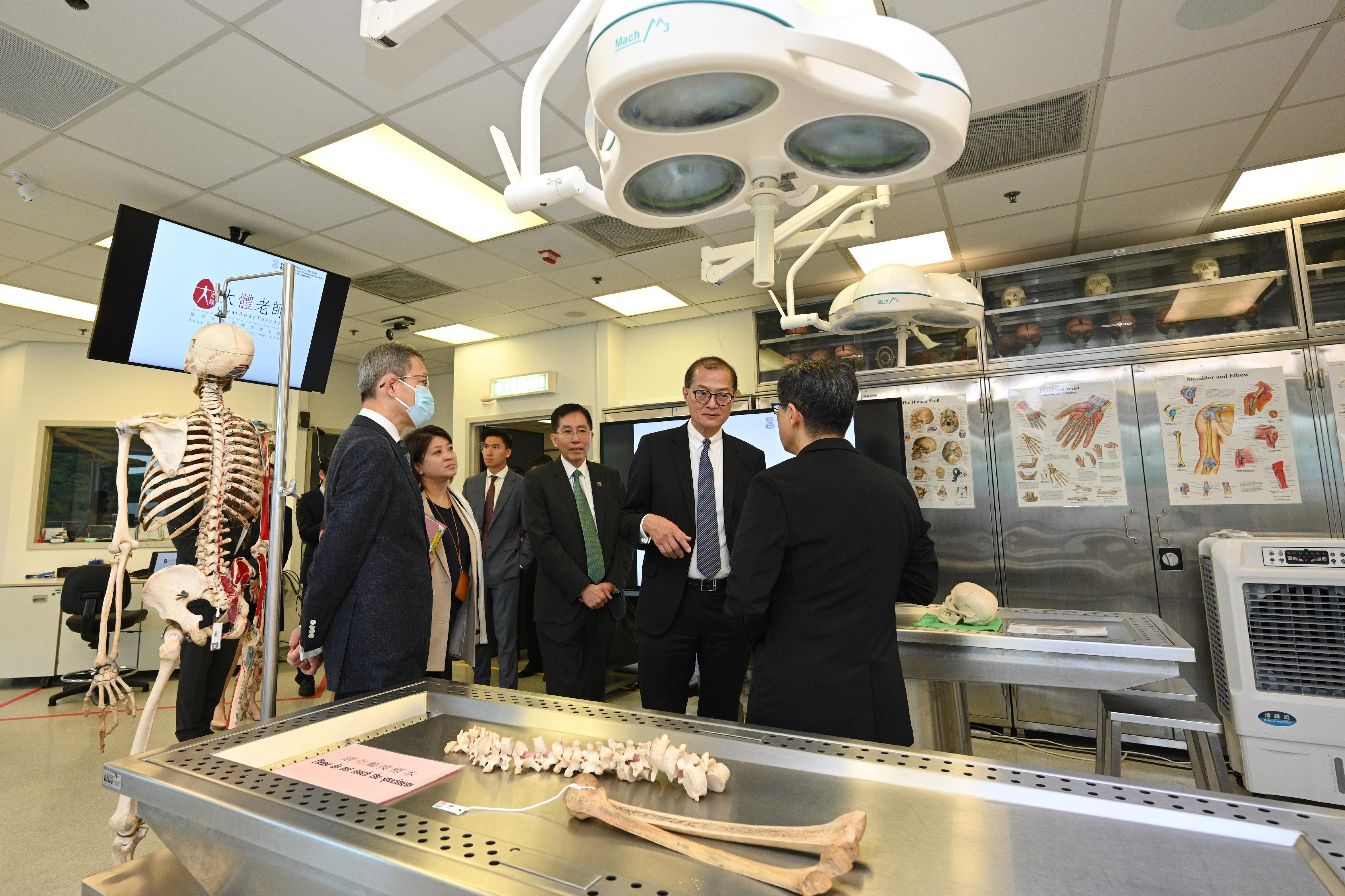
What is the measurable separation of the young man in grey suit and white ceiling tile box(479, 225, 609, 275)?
125 cm

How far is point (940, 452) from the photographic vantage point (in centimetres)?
464

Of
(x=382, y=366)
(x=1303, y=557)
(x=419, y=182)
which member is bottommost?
(x=1303, y=557)

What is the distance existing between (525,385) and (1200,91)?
5198 millimetres

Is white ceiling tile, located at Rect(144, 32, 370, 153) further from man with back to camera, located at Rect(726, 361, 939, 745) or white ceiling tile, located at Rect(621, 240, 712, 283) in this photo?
man with back to camera, located at Rect(726, 361, 939, 745)

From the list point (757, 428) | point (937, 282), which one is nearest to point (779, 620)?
point (937, 282)

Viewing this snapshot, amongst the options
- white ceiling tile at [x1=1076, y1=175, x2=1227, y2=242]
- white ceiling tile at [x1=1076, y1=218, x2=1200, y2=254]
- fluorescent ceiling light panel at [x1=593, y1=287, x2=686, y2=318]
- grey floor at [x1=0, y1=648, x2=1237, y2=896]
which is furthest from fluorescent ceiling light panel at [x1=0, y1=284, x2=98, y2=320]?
white ceiling tile at [x1=1076, y1=218, x2=1200, y2=254]

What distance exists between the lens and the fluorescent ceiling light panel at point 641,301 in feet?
18.1

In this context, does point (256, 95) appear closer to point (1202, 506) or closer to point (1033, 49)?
point (1033, 49)

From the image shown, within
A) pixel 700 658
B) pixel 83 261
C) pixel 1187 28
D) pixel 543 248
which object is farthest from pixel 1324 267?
pixel 83 261

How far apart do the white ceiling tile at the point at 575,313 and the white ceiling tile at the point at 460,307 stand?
319mm

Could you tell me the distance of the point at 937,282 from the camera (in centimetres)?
225

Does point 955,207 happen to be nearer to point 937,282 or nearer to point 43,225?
point 937,282

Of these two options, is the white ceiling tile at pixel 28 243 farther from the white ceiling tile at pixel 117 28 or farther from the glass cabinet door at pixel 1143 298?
the glass cabinet door at pixel 1143 298

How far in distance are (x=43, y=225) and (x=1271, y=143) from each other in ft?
22.3
